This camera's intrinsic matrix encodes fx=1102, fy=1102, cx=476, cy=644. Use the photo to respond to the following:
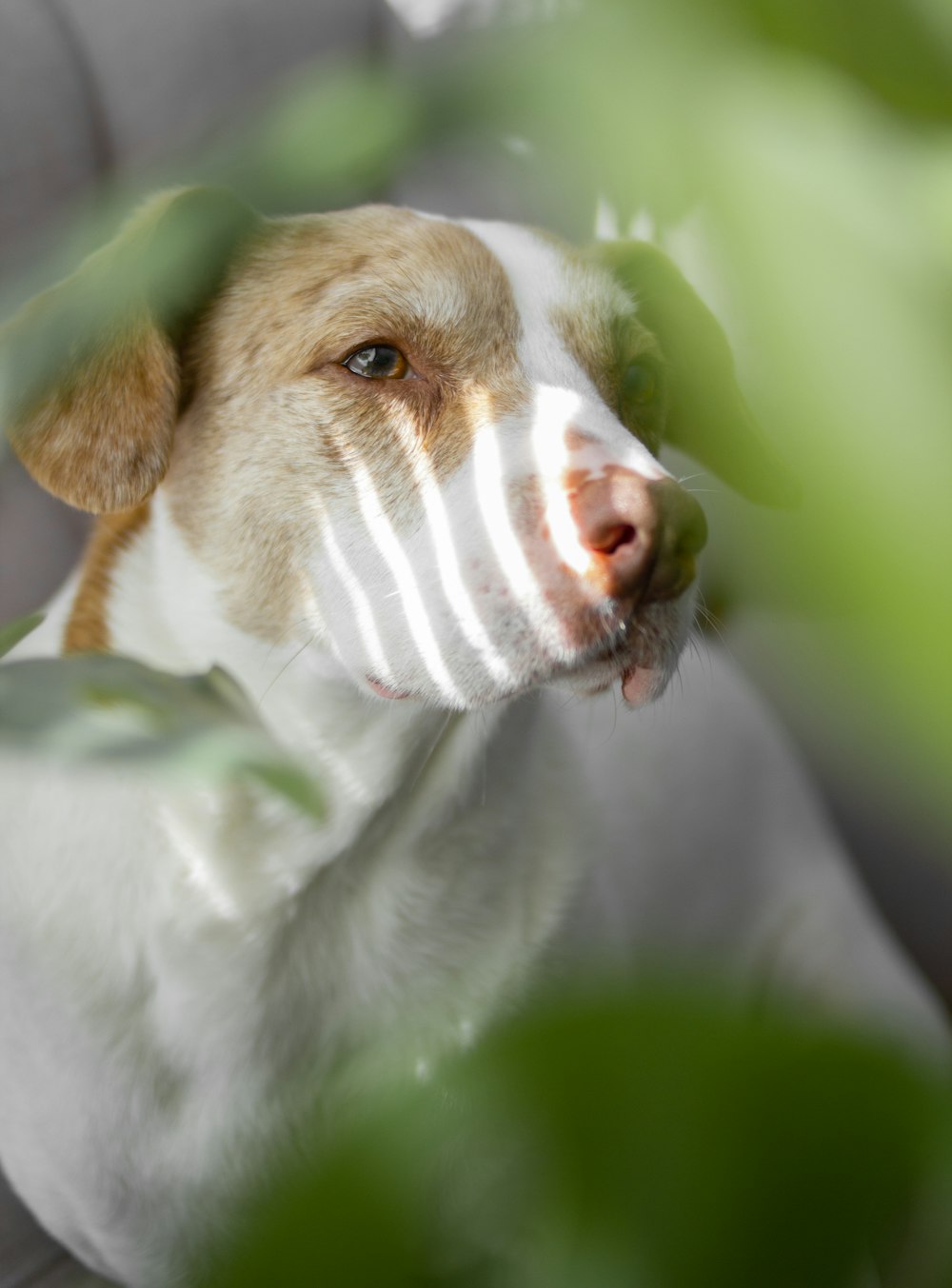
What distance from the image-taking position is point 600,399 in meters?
0.79

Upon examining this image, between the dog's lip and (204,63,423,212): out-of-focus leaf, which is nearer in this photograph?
(204,63,423,212): out-of-focus leaf

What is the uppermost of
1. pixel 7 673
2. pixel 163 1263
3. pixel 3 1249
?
pixel 7 673

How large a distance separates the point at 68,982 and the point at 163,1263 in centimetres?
27

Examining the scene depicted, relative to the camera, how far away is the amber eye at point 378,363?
2.62 feet

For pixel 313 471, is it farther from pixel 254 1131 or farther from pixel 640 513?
pixel 254 1131

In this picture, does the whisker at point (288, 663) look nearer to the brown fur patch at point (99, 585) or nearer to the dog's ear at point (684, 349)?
the brown fur patch at point (99, 585)

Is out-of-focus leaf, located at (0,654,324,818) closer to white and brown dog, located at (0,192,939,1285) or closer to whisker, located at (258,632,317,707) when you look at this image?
white and brown dog, located at (0,192,939,1285)

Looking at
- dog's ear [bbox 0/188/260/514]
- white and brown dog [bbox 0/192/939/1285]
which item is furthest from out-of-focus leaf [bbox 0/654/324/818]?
dog's ear [bbox 0/188/260/514]

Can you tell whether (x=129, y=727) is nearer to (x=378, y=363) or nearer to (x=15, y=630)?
(x=15, y=630)

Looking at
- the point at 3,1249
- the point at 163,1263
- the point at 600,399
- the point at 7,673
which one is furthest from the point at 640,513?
the point at 3,1249

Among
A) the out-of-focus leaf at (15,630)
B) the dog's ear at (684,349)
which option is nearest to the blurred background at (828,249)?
the out-of-focus leaf at (15,630)

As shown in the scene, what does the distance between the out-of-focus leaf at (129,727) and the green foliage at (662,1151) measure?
6cm

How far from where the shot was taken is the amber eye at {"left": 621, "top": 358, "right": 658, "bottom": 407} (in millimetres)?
894

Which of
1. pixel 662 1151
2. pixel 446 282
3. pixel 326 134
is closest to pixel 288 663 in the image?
pixel 446 282
